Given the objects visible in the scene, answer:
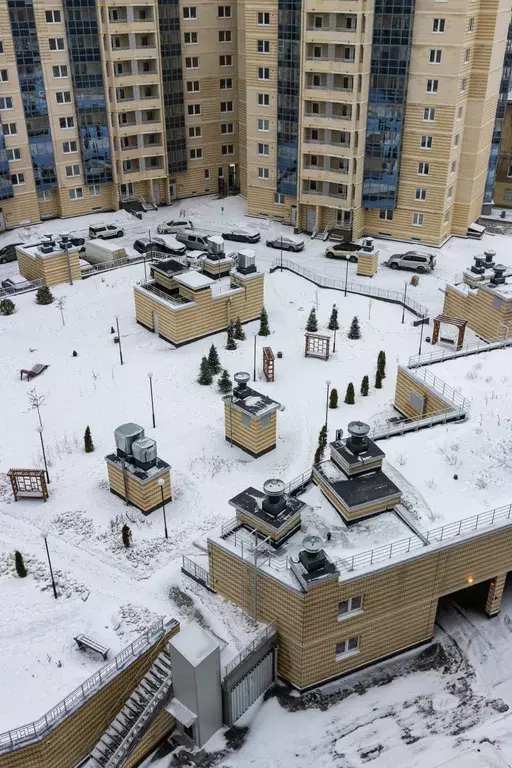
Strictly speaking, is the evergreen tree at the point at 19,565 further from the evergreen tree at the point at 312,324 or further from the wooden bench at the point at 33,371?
the evergreen tree at the point at 312,324

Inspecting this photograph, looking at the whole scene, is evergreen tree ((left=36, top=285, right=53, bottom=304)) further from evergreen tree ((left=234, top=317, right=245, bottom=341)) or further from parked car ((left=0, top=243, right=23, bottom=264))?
evergreen tree ((left=234, top=317, right=245, bottom=341))

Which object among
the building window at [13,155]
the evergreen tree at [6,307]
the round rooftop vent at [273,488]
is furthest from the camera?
the building window at [13,155]

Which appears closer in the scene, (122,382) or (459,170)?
(122,382)

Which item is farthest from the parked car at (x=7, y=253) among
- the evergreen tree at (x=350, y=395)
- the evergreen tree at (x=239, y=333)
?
the evergreen tree at (x=350, y=395)

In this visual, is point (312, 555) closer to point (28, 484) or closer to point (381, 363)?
point (28, 484)

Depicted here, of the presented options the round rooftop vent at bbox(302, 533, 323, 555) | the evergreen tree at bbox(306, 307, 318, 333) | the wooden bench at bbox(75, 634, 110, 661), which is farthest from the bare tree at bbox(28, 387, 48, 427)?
the round rooftop vent at bbox(302, 533, 323, 555)

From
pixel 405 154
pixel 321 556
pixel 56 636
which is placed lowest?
pixel 56 636

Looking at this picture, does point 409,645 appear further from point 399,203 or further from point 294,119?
point 294,119

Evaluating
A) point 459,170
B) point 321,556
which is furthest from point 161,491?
point 459,170
